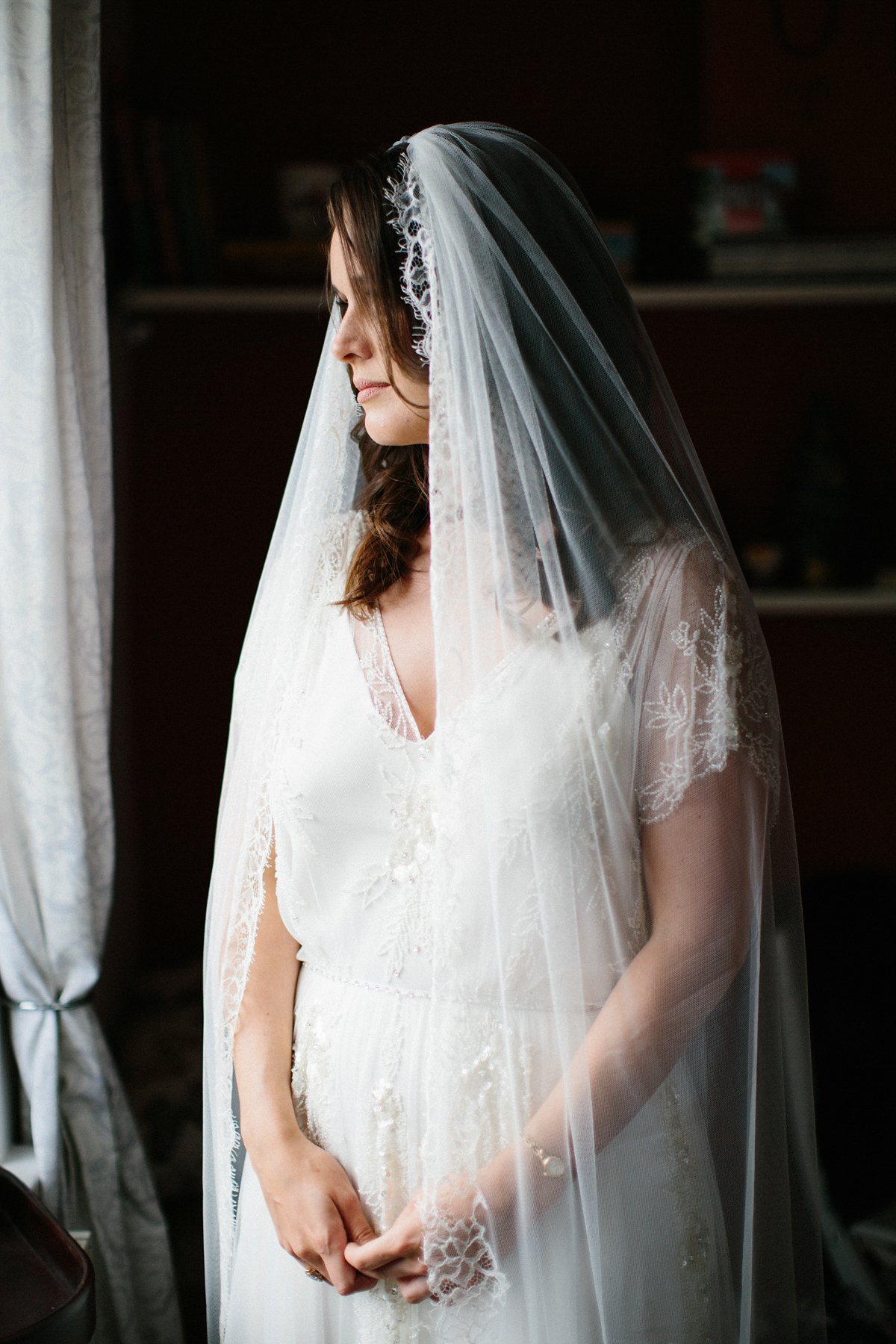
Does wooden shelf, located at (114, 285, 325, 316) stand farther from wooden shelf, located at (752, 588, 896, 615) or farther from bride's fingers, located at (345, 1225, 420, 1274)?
bride's fingers, located at (345, 1225, 420, 1274)

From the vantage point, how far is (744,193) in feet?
6.26

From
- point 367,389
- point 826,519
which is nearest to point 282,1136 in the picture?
point 367,389

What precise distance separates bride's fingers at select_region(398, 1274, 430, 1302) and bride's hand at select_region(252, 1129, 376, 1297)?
0.14 ft

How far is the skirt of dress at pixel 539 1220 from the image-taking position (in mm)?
850

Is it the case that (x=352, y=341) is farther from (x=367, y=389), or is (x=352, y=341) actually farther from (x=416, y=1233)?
(x=416, y=1233)

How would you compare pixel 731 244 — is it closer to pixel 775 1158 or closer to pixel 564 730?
pixel 564 730

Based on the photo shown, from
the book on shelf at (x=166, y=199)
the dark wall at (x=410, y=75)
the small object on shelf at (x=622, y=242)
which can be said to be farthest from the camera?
the dark wall at (x=410, y=75)

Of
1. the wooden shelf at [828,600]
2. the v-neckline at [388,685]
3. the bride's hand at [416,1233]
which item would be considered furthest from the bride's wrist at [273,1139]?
the wooden shelf at [828,600]

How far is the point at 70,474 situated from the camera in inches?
50.3

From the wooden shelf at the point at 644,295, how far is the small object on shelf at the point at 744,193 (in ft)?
0.33

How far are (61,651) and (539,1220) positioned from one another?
2.81 ft

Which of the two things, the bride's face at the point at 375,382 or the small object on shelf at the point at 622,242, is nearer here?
the bride's face at the point at 375,382

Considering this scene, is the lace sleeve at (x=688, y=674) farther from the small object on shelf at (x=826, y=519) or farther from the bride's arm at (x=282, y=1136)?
the small object on shelf at (x=826, y=519)

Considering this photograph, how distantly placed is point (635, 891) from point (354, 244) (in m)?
0.66
